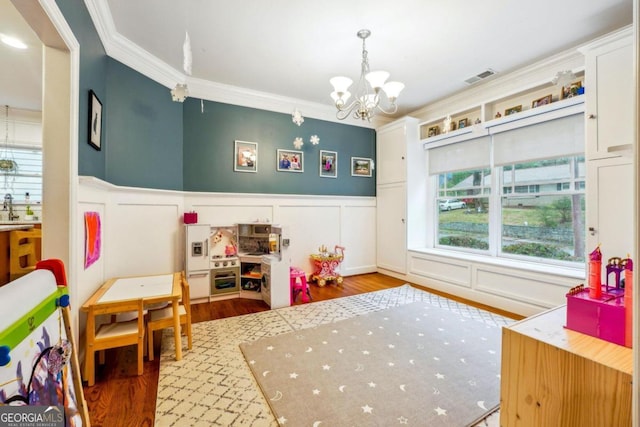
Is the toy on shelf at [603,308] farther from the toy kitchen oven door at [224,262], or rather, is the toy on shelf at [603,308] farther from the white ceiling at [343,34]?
the toy kitchen oven door at [224,262]

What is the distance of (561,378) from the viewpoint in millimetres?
1014

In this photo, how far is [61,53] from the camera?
1649 millimetres

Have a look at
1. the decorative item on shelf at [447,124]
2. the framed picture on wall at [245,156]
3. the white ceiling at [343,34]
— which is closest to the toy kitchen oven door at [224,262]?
the framed picture on wall at [245,156]

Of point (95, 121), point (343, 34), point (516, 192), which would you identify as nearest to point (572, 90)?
point (516, 192)

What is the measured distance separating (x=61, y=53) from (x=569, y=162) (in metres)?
4.60

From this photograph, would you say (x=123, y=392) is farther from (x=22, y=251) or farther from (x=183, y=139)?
(x=183, y=139)

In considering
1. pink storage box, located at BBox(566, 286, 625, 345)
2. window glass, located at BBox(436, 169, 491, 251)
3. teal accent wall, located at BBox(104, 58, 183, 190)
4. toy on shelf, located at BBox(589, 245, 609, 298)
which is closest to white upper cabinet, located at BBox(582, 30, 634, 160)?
window glass, located at BBox(436, 169, 491, 251)

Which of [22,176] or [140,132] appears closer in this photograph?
[140,132]

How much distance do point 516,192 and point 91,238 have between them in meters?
4.57

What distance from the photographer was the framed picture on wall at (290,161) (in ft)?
13.5

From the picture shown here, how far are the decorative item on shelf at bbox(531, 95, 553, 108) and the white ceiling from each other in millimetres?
442

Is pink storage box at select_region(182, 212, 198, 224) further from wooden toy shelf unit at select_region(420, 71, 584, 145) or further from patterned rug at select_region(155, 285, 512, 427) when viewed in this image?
wooden toy shelf unit at select_region(420, 71, 584, 145)

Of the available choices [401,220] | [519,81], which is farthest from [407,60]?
[401,220]

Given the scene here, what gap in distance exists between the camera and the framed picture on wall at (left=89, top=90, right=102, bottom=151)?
6.64 ft
